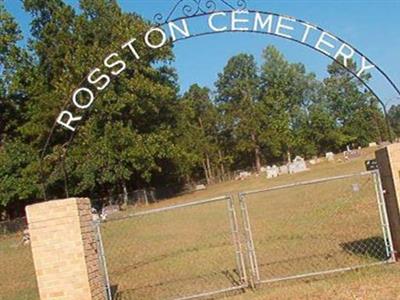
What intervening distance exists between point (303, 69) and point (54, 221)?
291 ft

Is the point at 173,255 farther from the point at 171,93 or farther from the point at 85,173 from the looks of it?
the point at 171,93

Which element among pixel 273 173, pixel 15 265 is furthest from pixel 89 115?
pixel 15 265

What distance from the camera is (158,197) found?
175 ft

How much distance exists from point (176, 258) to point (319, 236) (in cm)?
353

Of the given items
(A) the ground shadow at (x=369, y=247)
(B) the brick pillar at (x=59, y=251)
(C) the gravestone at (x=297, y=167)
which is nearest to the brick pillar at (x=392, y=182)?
(A) the ground shadow at (x=369, y=247)

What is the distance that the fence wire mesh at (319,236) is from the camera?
1049 cm

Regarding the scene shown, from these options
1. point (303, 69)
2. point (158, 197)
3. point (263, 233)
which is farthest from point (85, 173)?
point (303, 69)

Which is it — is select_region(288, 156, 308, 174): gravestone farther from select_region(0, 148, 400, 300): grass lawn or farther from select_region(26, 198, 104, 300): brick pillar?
select_region(26, 198, 104, 300): brick pillar

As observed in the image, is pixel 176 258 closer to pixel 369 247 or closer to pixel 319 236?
pixel 319 236

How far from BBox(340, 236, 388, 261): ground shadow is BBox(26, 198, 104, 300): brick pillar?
512 cm

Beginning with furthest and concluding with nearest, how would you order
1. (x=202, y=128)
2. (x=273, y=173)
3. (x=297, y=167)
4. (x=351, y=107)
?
1. (x=351, y=107)
2. (x=202, y=128)
3. (x=297, y=167)
4. (x=273, y=173)

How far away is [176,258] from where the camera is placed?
15219 mm

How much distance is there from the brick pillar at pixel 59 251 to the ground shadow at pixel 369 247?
512cm

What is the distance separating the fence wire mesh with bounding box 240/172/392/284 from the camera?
10492 millimetres
